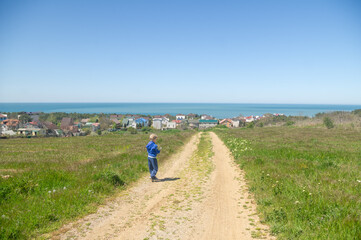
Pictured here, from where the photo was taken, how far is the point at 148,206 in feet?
23.6

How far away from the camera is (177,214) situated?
6480mm

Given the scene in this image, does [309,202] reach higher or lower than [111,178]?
higher

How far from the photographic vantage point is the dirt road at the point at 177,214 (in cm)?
530

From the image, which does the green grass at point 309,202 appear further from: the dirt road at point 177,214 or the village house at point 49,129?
the village house at point 49,129

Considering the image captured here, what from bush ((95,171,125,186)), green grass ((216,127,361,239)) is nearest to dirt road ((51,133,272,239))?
green grass ((216,127,361,239))

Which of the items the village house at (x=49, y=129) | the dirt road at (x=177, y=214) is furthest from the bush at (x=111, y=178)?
the village house at (x=49, y=129)

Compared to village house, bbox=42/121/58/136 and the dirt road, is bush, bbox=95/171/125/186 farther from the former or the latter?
village house, bbox=42/121/58/136

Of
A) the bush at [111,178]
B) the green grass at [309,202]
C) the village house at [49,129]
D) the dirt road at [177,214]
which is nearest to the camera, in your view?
the green grass at [309,202]

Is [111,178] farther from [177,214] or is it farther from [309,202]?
[309,202]

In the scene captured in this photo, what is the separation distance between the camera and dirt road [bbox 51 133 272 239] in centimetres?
530

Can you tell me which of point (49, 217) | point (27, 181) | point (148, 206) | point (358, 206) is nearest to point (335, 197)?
point (358, 206)

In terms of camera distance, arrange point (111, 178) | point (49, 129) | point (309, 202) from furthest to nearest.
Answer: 1. point (49, 129)
2. point (111, 178)
3. point (309, 202)

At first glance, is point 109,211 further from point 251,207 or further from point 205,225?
point 251,207

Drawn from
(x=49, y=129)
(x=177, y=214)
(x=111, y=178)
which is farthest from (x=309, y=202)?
(x=49, y=129)
